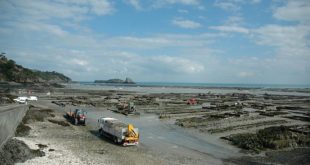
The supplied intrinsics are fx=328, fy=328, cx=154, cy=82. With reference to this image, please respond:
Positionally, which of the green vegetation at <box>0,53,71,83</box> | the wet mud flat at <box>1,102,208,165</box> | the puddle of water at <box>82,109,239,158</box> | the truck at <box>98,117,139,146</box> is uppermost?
the green vegetation at <box>0,53,71,83</box>

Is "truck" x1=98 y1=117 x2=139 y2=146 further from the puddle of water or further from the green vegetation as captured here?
the green vegetation

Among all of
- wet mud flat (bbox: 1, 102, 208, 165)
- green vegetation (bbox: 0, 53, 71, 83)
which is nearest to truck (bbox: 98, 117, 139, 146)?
wet mud flat (bbox: 1, 102, 208, 165)

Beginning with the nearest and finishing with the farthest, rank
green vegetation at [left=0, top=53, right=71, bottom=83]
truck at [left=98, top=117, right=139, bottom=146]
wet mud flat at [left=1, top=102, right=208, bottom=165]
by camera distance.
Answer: wet mud flat at [left=1, top=102, right=208, bottom=165] → truck at [left=98, top=117, right=139, bottom=146] → green vegetation at [left=0, top=53, right=71, bottom=83]

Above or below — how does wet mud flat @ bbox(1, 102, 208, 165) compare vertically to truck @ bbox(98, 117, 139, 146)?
below

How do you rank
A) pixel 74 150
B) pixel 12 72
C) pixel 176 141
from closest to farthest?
pixel 74 150 < pixel 176 141 < pixel 12 72

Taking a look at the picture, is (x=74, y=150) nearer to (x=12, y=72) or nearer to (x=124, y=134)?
(x=124, y=134)

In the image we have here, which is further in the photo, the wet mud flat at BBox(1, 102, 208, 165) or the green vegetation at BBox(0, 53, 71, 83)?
the green vegetation at BBox(0, 53, 71, 83)

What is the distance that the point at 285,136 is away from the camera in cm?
3850

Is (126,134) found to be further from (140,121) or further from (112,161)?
(140,121)

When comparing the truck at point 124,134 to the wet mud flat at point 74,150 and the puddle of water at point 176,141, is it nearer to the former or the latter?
the wet mud flat at point 74,150

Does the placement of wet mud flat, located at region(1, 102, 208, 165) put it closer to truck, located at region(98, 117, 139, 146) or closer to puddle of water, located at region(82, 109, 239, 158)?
truck, located at region(98, 117, 139, 146)

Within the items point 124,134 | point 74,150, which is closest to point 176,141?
point 124,134

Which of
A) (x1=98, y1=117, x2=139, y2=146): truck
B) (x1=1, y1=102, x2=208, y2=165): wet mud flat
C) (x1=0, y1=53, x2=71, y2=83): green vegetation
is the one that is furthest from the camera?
(x1=0, y1=53, x2=71, y2=83): green vegetation

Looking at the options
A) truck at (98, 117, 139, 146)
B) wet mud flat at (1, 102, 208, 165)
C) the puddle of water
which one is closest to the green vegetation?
the puddle of water
